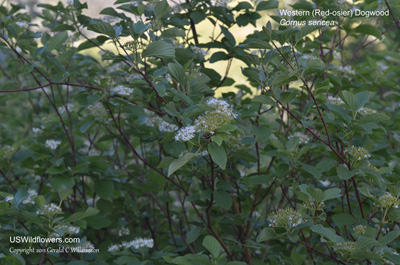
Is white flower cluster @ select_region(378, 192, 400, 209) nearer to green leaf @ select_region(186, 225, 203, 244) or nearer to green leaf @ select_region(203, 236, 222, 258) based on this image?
green leaf @ select_region(203, 236, 222, 258)

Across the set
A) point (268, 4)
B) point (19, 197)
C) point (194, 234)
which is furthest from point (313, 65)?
point (19, 197)

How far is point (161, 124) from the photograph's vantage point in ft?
5.64

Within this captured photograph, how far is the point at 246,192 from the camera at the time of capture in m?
2.22

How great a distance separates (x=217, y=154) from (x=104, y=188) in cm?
93

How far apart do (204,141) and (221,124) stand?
0.43 ft

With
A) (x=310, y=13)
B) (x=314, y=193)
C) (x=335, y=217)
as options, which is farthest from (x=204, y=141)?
(x=310, y=13)

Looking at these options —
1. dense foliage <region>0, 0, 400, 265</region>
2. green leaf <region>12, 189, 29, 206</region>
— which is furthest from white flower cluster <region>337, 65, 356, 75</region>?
green leaf <region>12, 189, 29, 206</region>

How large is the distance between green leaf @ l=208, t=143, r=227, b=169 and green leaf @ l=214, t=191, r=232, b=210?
49 centimetres

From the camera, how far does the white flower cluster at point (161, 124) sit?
1600 mm

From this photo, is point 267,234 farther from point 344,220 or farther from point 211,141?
point 344,220

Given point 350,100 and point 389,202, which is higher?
point 350,100

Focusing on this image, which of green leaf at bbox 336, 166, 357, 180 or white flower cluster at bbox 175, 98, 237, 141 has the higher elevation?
white flower cluster at bbox 175, 98, 237, 141

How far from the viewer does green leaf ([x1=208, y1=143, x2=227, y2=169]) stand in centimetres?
124

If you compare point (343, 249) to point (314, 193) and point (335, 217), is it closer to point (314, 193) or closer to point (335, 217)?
point (314, 193)
